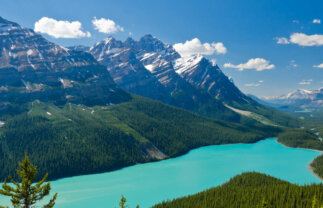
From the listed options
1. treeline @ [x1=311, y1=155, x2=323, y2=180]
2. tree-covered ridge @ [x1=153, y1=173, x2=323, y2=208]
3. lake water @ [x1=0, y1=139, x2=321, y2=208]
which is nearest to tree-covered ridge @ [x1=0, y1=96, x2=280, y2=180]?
lake water @ [x1=0, y1=139, x2=321, y2=208]

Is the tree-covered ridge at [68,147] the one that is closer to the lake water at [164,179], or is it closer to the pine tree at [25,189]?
the lake water at [164,179]

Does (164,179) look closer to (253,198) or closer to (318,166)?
(253,198)

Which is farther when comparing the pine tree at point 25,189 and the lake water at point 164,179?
the lake water at point 164,179

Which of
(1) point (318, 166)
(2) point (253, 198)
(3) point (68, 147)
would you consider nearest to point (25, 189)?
(2) point (253, 198)

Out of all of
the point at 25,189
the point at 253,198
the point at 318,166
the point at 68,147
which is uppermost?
the point at 25,189

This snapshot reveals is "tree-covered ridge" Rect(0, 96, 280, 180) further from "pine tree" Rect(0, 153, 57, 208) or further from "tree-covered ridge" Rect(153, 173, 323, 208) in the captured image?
"pine tree" Rect(0, 153, 57, 208)

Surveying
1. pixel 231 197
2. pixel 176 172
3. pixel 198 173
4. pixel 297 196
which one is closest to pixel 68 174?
pixel 176 172

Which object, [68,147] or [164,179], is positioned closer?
[164,179]

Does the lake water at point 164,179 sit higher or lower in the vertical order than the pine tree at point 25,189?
lower

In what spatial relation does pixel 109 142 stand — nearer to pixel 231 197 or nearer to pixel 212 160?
pixel 212 160

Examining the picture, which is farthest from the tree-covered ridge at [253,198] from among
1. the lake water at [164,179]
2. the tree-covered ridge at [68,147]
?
the tree-covered ridge at [68,147]
